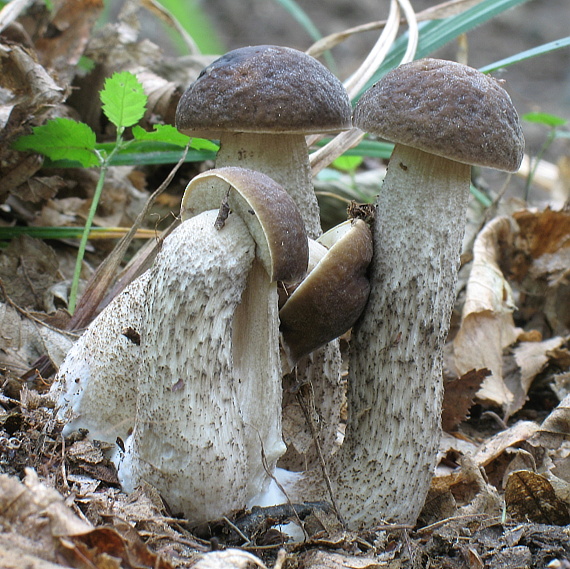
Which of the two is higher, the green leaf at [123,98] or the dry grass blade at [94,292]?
the green leaf at [123,98]

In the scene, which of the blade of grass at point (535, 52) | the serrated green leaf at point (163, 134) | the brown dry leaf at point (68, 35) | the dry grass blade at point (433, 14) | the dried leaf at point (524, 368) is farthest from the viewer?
the brown dry leaf at point (68, 35)

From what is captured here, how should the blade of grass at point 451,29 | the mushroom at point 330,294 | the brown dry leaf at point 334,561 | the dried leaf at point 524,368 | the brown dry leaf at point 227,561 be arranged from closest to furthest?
1. the brown dry leaf at point 227,561
2. the brown dry leaf at point 334,561
3. the mushroom at point 330,294
4. the dried leaf at point 524,368
5. the blade of grass at point 451,29

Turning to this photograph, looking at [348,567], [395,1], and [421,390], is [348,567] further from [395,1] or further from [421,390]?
[395,1]

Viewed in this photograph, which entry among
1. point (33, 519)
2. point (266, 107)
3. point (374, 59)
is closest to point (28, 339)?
point (33, 519)

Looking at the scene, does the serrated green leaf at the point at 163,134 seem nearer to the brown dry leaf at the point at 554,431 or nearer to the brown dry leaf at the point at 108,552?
the brown dry leaf at the point at 108,552

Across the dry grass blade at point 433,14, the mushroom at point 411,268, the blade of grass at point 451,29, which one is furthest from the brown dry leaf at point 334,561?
the dry grass blade at point 433,14

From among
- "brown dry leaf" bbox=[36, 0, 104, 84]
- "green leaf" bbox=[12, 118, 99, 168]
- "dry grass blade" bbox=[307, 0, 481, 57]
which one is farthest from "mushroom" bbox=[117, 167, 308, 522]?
"brown dry leaf" bbox=[36, 0, 104, 84]

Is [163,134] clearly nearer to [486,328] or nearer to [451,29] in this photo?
[451,29]

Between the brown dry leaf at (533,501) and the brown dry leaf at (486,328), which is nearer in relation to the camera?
the brown dry leaf at (533,501)
